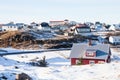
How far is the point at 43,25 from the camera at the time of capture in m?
163

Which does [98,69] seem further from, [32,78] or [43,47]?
[43,47]

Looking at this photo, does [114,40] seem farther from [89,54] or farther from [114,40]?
[89,54]

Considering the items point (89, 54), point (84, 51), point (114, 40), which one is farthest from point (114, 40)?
point (89, 54)

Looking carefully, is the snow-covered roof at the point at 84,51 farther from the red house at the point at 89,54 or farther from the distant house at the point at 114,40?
the distant house at the point at 114,40

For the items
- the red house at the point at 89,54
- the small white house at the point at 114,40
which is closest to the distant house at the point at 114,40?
the small white house at the point at 114,40

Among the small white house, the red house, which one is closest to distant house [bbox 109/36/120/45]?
the small white house

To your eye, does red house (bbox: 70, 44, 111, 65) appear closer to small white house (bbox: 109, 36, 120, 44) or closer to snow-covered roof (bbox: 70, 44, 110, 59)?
snow-covered roof (bbox: 70, 44, 110, 59)

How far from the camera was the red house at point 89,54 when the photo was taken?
52031 millimetres

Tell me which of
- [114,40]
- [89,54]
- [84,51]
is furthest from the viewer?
[114,40]

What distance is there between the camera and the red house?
2048 inches

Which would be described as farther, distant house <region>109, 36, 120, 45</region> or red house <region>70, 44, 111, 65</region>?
distant house <region>109, 36, 120, 45</region>

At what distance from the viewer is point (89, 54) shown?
52.2 m

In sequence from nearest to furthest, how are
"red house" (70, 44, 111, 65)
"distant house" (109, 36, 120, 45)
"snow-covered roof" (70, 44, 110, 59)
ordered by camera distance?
"red house" (70, 44, 111, 65) < "snow-covered roof" (70, 44, 110, 59) < "distant house" (109, 36, 120, 45)

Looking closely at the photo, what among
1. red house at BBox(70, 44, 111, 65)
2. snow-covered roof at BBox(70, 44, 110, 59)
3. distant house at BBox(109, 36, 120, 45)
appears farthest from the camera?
distant house at BBox(109, 36, 120, 45)
